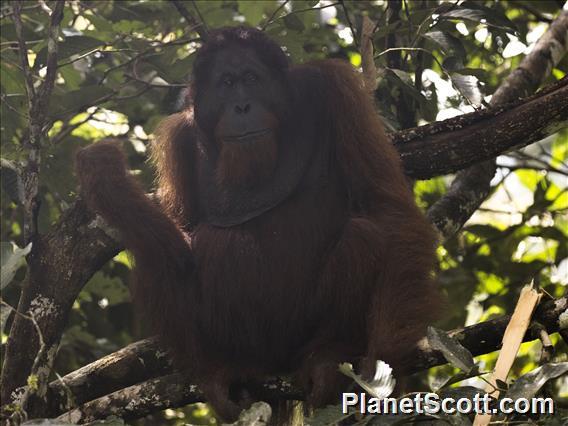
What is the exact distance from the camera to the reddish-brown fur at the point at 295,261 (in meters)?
4.59

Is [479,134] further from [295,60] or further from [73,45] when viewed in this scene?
[73,45]

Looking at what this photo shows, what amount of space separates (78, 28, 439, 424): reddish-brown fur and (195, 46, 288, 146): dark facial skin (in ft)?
0.83

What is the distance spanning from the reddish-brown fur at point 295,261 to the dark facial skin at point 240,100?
25 cm

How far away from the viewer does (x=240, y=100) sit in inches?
195

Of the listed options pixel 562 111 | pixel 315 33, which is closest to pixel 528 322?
pixel 562 111

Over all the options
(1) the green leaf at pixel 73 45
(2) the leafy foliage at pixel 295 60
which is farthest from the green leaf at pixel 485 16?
(1) the green leaf at pixel 73 45

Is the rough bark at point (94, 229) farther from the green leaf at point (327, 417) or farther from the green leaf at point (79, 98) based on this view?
the green leaf at point (327, 417)

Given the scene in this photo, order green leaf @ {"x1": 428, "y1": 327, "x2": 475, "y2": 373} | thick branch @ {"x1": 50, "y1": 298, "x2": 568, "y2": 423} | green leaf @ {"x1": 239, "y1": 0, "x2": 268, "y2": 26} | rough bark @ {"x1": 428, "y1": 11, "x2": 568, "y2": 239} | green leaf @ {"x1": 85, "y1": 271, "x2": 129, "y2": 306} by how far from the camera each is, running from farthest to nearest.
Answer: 1. green leaf @ {"x1": 85, "y1": 271, "x2": 129, "y2": 306}
2. green leaf @ {"x1": 239, "y1": 0, "x2": 268, "y2": 26}
3. rough bark @ {"x1": 428, "y1": 11, "x2": 568, "y2": 239}
4. thick branch @ {"x1": 50, "y1": 298, "x2": 568, "y2": 423}
5. green leaf @ {"x1": 428, "y1": 327, "x2": 475, "y2": 373}

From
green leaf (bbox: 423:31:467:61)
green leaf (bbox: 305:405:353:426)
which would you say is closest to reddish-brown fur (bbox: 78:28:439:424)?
green leaf (bbox: 423:31:467:61)

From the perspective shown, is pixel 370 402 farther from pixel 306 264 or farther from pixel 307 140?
pixel 307 140

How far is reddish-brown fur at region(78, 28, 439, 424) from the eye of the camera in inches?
181

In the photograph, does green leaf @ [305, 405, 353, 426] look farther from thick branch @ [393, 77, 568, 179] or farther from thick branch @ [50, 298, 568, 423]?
thick branch @ [393, 77, 568, 179]

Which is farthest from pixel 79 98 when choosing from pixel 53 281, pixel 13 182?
pixel 53 281

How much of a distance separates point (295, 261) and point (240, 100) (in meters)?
0.87
